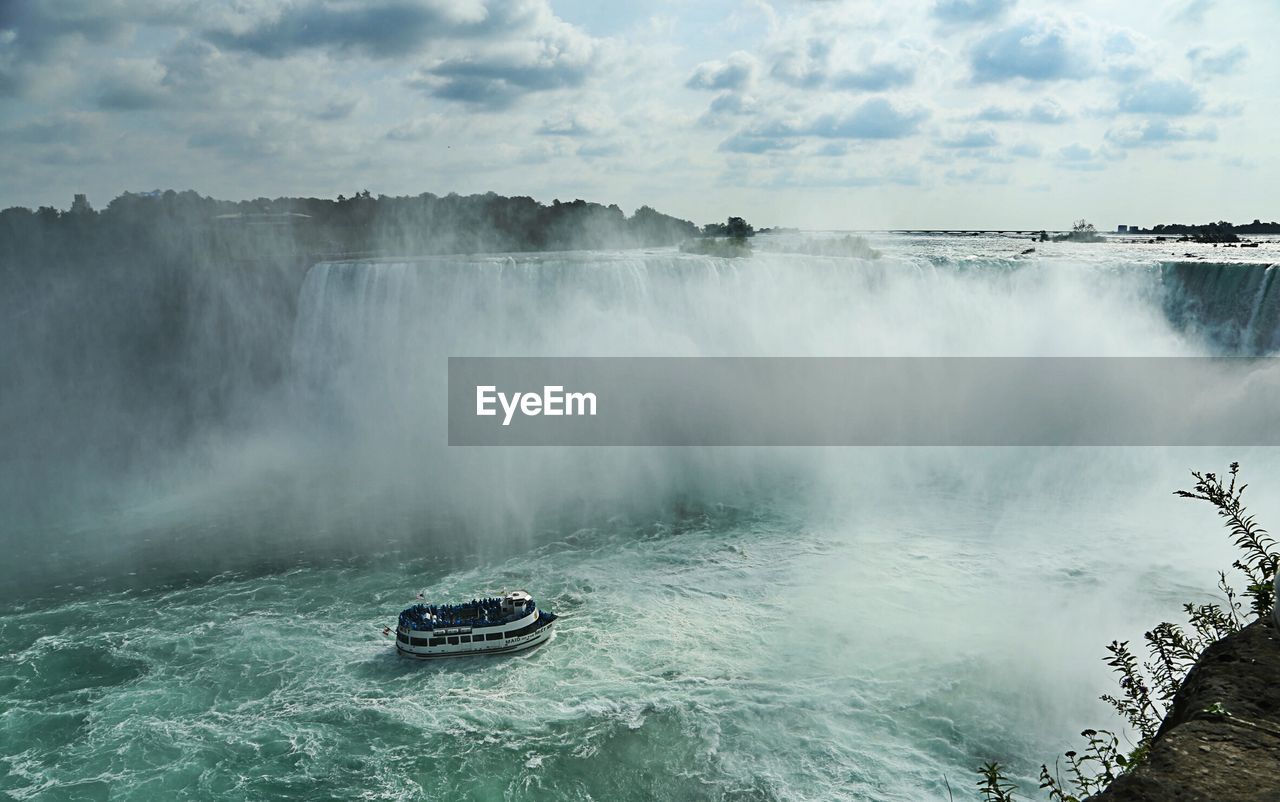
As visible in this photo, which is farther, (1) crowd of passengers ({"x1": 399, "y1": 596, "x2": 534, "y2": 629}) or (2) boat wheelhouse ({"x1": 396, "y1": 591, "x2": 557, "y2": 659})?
(1) crowd of passengers ({"x1": 399, "y1": 596, "x2": 534, "y2": 629})

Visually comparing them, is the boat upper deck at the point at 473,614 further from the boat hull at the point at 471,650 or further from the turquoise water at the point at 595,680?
the turquoise water at the point at 595,680

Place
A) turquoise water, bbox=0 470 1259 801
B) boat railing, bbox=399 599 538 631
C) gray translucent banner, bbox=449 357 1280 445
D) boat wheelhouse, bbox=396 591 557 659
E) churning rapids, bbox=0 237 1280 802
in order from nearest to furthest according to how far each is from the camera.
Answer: turquoise water, bbox=0 470 1259 801 → churning rapids, bbox=0 237 1280 802 → boat wheelhouse, bbox=396 591 557 659 → boat railing, bbox=399 599 538 631 → gray translucent banner, bbox=449 357 1280 445

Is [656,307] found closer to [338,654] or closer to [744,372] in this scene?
[744,372]

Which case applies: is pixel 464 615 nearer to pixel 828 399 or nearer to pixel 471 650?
pixel 471 650

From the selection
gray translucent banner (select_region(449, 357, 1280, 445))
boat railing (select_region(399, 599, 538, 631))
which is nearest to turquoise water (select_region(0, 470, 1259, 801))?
boat railing (select_region(399, 599, 538, 631))

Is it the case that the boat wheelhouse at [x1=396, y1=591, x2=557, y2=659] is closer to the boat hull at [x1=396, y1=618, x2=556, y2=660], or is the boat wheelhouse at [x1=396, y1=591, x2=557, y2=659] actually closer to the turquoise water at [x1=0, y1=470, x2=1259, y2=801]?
the boat hull at [x1=396, y1=618, x2=556, y2=660]

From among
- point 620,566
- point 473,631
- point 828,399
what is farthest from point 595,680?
point 828,399

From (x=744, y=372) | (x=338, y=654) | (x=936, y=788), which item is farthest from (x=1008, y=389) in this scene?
(x=338, y=654)
